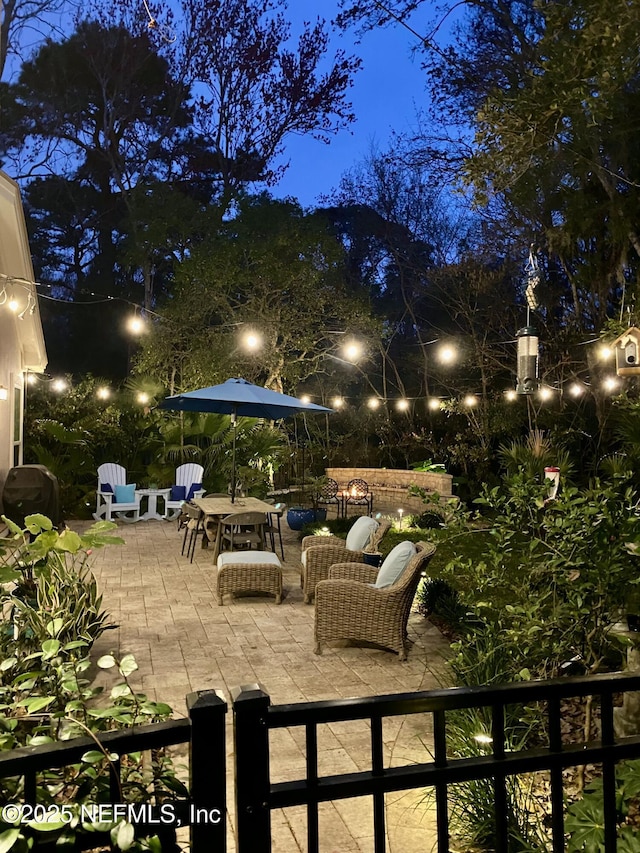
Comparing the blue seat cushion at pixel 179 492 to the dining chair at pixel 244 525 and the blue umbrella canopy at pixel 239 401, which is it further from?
the dining chair at pixel 244 525

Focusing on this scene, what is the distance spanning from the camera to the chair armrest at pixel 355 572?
540 centimetres

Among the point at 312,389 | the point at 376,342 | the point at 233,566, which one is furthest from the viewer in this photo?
the point at 312,389

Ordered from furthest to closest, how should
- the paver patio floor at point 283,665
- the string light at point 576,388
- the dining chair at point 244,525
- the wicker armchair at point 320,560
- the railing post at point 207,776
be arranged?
the string light at point 576,388 < the dining chair at point 244,525 < the wicker armchair at point 320,560 < the paver patio floor at point 283,665 < the railing post at point 207,776

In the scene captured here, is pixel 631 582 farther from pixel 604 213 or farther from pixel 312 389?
pixel 312 389

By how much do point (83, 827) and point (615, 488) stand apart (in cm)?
258

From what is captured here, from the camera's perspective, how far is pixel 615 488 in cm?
304

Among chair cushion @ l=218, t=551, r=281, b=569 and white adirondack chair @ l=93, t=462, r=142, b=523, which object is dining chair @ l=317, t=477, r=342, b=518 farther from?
chair cushion @ l=218, t=551, r=281, b=569

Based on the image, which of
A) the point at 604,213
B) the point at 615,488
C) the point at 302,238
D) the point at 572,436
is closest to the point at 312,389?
the point at 302,238

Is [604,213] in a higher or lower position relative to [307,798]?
higher

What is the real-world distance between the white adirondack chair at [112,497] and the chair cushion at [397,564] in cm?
720

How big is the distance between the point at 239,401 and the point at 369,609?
385 cm

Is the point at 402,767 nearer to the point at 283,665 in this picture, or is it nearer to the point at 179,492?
the point at 283,665

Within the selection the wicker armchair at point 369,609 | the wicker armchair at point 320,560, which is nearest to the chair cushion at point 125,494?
the wicker armchair at point 320,560

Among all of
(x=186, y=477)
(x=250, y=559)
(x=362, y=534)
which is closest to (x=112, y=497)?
(x=186, y=477)
